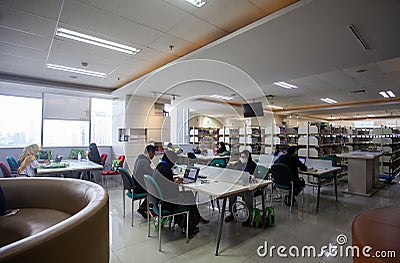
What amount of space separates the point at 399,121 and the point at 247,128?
12671 millimetres

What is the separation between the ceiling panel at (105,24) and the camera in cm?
262

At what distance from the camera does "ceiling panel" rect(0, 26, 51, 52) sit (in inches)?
126

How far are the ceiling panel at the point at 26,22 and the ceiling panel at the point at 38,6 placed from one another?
11cm

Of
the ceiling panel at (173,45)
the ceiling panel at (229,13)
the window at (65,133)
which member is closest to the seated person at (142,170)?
the ceiling panel at (173,45)

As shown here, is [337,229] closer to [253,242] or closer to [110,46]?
[253,242]

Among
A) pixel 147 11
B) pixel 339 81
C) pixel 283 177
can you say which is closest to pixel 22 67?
pixel 147 11

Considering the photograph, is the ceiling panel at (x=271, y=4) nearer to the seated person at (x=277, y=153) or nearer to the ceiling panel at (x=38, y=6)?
the ceiling panel at (x=38, y=6)

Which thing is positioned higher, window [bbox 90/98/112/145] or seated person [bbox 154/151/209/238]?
window [bbox 90/98/112/145]

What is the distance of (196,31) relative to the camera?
3162 mm

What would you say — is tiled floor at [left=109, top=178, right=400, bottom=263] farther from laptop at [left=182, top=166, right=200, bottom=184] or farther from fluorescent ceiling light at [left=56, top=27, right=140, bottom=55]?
fluorescent ceiling light at [left=56, top=27, right=140, bottom=55]

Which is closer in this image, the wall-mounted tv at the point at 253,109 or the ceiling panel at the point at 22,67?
the ceiling panel at the point at 22,67

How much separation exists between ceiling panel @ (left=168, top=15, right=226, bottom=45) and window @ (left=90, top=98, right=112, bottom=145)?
529 centimetres

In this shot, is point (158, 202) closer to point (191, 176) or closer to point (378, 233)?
point (191, 176)

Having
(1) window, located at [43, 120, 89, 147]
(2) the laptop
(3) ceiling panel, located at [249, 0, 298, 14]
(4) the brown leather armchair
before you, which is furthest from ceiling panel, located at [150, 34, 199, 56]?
(1) window, located at [43, 120, 89, 147]
